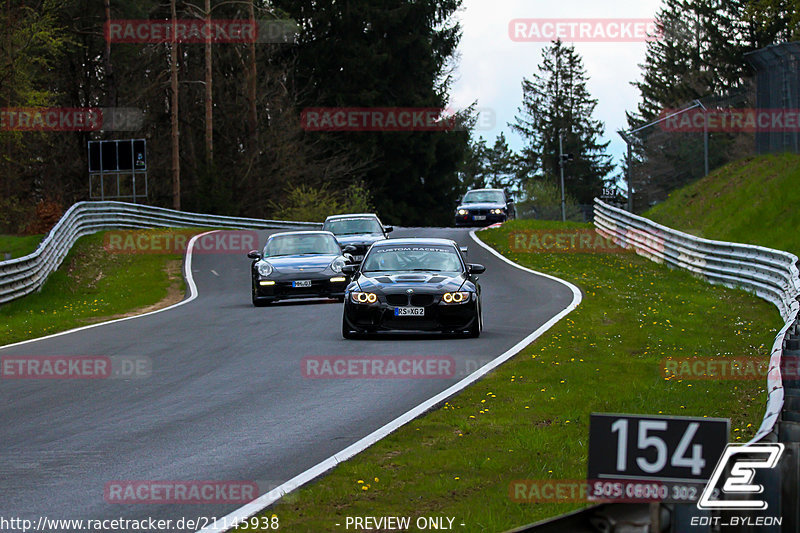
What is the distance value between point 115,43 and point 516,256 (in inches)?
1299

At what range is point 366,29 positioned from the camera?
3036 inches

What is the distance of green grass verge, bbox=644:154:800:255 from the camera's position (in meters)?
34.2

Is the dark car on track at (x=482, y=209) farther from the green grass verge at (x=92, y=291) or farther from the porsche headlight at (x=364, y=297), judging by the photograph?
the porsche headlight at (x=364, y=297)

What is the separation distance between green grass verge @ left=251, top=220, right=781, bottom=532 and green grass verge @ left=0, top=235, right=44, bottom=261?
21.6m

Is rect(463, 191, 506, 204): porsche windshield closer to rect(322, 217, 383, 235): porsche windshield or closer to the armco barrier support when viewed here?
the armco barrier support

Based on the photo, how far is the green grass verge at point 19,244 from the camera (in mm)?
37438

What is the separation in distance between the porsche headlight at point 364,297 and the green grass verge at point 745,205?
636 inches

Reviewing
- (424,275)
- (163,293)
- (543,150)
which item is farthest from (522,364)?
(543,150)
